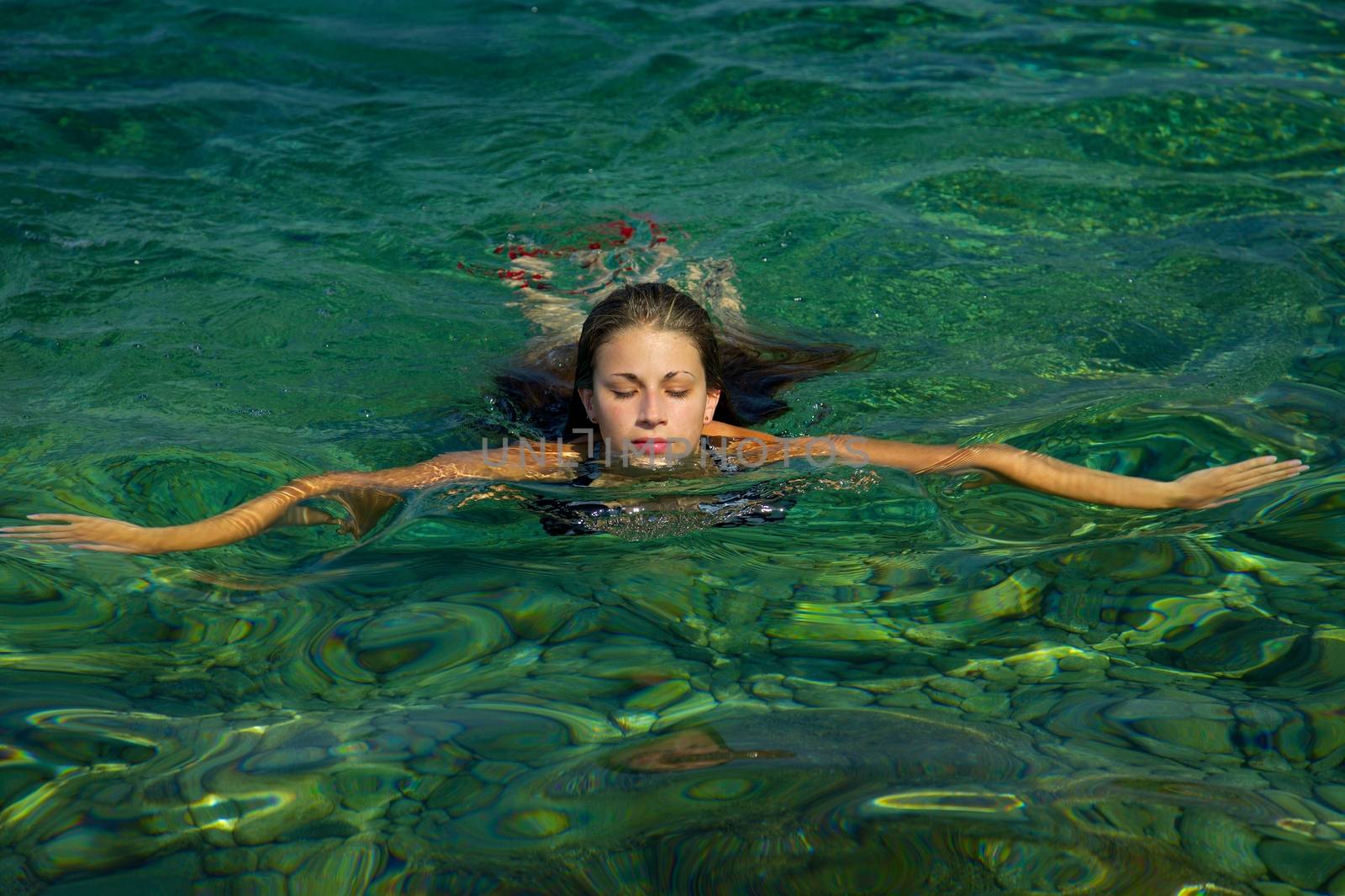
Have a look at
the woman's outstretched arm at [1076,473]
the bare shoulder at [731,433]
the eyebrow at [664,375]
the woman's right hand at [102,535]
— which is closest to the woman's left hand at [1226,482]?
the woman's outstretched arm at [1076,473]

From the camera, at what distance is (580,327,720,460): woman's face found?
177 inches

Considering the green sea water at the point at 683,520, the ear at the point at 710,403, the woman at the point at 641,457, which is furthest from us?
the ear at the point at 710,403

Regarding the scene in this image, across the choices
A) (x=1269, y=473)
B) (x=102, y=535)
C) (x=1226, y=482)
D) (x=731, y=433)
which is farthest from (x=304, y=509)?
(x=1269, y=473)

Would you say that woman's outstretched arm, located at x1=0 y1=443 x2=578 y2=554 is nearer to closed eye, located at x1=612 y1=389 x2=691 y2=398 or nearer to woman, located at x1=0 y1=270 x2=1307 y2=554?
woman, located at x1=0 y1=270 x2=1307 y2=554

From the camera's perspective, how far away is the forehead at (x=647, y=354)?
14.9 feet

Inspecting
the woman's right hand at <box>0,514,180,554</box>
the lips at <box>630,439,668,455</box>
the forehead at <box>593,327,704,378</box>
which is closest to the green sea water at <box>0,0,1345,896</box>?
the woman's right hand at <box>0,514,180,554</box>

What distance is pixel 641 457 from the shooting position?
4562mm

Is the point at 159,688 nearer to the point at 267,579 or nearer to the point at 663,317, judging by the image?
the point at 267,579

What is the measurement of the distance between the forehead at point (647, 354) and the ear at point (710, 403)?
20 centimetres

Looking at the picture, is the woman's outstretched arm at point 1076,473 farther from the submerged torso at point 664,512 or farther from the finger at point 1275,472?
the submerged torso at point 664,512

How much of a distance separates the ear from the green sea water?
18.9 inches

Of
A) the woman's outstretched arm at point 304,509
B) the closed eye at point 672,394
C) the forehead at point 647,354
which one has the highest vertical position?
the forehead at point 647,354

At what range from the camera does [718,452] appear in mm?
4879

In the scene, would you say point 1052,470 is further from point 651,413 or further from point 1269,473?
point 651,413
